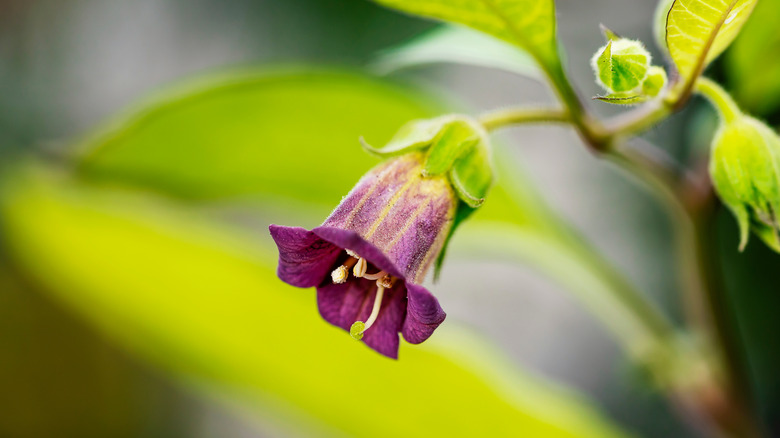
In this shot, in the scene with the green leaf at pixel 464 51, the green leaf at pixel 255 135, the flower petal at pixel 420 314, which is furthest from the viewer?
the green leaf at pixel 255 135

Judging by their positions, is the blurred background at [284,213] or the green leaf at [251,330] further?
the blurred background at [284,213]

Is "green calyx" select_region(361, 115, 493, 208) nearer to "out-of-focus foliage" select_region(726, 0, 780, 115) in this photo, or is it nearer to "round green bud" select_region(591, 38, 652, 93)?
"round green bud" select_region(591, 38, 652, 93)

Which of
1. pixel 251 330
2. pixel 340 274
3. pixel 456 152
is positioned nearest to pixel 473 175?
pixel 456 152

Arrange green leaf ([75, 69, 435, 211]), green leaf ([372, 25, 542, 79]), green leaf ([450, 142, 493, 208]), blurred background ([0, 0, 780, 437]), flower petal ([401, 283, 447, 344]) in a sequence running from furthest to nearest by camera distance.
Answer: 1. blurred background ([0, 0, 780, 437])
2. green leaf ([75, 69, 435, 211])
3. green leaf ([372, 25, 542, 79])
4. green leaf ([450, 142, 493, 208])
5. flower petal ([401, 283, 447, 344])

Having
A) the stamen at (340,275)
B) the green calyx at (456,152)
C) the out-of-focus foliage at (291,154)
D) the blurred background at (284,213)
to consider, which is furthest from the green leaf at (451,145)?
the blurred background at (284,213)

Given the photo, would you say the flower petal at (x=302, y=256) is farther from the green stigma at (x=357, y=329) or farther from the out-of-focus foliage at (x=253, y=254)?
the out-of-focus foliage at (x=253, y=254)

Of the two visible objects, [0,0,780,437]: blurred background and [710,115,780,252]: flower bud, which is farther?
[0,0,780,437]: blurred background

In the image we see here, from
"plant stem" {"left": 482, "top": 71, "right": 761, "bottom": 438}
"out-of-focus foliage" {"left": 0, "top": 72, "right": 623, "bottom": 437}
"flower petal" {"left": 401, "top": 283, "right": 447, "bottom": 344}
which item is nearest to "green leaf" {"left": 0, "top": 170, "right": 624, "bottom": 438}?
"out-of-focus foliage" {"left": 0, "top": 72, "right": 623, "bottom": 437}
